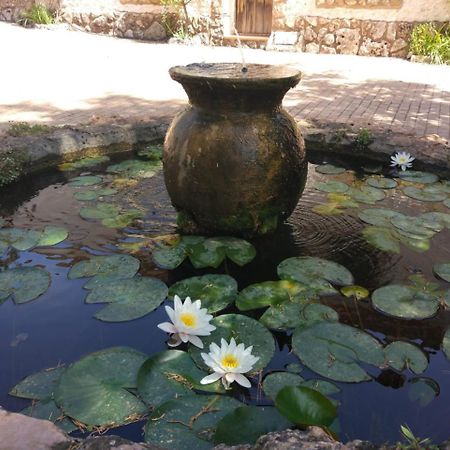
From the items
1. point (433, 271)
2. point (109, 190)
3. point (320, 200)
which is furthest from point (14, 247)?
point (433, 271)

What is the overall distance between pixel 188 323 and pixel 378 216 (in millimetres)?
1587

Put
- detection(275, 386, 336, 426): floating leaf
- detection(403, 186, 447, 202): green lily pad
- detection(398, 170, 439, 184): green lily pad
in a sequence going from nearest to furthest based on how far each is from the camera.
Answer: detection(275, 386, 336, 426): floating leaf
detection(403, 186, 447, 202): green lily pad
detection(398, 170, 439, 184): green lily pad

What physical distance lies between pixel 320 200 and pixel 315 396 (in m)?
1.89

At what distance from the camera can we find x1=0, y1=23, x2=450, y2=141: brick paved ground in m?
5.21

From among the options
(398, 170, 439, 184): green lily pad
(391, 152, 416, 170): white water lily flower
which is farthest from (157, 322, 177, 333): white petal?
(391, 152, 416, 170): white water lily flower

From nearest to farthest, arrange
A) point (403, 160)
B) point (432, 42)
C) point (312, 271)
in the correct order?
point (312, 271), point (403, 160), point (432, 42)

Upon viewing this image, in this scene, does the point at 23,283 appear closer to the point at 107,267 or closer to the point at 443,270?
the point at 107,267

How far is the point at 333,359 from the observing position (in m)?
A: 1.66

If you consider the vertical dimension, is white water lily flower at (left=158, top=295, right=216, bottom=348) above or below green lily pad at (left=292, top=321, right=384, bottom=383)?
above

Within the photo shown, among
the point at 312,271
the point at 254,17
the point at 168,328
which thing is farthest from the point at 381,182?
the point at 254,17

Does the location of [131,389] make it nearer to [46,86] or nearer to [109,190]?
[109,190]

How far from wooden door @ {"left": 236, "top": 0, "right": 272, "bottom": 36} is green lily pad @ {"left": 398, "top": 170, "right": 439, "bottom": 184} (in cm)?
925

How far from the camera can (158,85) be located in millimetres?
6957

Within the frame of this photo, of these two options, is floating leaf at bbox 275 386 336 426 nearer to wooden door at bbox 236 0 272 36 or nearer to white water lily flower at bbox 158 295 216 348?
white water lily flower at bbox 158 295 216 348
